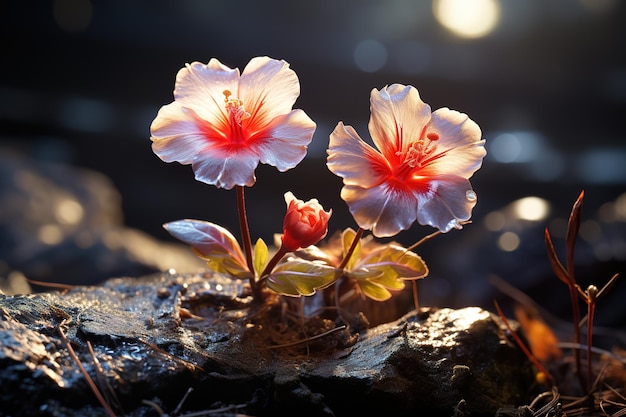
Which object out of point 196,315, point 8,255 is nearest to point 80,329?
point 196,315

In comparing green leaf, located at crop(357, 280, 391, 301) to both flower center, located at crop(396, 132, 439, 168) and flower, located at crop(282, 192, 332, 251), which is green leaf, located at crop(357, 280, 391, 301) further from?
flower center, located at crop(396, 132, 439, 168)

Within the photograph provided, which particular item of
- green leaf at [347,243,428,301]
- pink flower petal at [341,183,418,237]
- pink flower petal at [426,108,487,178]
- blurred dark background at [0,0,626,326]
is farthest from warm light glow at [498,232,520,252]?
pink flower petal at [341,183,418,237]

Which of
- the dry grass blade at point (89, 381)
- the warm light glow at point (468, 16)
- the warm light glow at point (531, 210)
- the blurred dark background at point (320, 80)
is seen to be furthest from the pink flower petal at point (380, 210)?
the warm light glow at point (468, 16)

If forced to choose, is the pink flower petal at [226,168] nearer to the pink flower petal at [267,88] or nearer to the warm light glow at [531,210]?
the pink flower petal at [267,88]

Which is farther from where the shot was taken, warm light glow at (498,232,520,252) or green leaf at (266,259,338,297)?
warm light glow at (498,232,520,252)

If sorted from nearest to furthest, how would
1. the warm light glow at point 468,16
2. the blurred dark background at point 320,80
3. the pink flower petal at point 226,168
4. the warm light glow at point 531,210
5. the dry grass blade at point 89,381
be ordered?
1. the dry grass blade at point 89,381
2. the pink flower petal at point 226,168
3. the warm light glow at point 531,210
4. the blurred dark background at point 320,80
5. the warm light glow at point 468,16

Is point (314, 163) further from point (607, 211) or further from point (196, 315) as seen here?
point (196, 315)

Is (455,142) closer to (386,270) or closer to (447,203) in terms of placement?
(447,203)
